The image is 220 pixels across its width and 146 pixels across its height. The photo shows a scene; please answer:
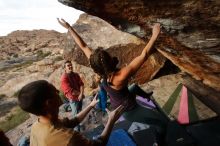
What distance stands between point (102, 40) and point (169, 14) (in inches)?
317

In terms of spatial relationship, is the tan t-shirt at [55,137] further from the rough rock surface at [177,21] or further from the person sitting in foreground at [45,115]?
the rough rock surface at [177,21]

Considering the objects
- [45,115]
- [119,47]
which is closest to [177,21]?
[45,115]

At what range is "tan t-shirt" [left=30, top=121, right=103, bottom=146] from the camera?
3.49 m

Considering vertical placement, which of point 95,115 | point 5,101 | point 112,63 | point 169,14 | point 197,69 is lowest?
point 5,101

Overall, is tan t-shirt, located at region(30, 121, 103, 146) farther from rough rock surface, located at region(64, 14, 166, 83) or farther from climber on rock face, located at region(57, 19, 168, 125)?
rough rock surface, located at region(64, 14, 166, 83)

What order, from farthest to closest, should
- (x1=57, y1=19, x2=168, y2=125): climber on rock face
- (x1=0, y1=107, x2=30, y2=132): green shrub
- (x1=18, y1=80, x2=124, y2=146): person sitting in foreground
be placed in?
(x1=0, y1=107, x2=30, y2=132): green shrub, (x1=57, y1=19, x2=168, y2=125): climber on rock face, (x1=18, y1=80, x2=124, y2=146): person sitting in foreground

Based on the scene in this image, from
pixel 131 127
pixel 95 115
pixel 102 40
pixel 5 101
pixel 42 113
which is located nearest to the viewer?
pixel 42 113

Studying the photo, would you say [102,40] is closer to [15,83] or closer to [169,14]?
[169,14]

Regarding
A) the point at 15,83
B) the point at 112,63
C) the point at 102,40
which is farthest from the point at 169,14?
the point at 15,83

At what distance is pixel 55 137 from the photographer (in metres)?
3.52

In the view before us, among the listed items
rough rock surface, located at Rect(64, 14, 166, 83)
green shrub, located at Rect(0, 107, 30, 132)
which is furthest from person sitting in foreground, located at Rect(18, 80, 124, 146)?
green shrub, located at Rect(0, 107, 30, 132)

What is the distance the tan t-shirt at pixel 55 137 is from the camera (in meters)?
Answer: 3.49

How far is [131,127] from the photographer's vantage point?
9078 millimetres

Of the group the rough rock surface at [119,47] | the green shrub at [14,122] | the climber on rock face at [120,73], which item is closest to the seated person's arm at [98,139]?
the climber on rock face at [120,73]
